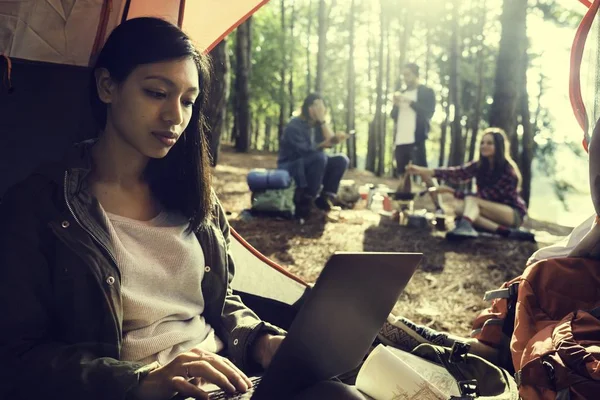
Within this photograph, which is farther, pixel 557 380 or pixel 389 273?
pixel 557 380

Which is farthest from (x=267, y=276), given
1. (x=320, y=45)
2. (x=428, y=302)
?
(x=320, y=45)

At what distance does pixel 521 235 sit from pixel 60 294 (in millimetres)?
5688

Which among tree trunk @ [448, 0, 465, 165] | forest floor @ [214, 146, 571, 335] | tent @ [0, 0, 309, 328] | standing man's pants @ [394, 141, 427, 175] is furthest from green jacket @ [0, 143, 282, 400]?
tree trunk @ [448, 0, 465, 165]

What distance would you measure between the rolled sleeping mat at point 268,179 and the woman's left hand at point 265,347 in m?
4.79

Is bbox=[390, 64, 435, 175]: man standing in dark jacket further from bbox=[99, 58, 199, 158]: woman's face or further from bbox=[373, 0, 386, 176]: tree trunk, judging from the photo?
bbox=[373, 0, 386, 176]: tree trunk

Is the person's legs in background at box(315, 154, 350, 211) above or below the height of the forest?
below

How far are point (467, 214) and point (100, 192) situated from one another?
5249 millimetres

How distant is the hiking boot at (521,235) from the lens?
6.27 meters

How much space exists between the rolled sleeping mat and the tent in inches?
154

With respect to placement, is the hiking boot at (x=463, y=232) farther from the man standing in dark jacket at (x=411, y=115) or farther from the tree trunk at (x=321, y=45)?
the tree trunk at (x=321, y=45)

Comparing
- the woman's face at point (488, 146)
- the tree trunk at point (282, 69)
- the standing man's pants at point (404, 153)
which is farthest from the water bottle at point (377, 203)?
the tree trunk at point (282, 69)

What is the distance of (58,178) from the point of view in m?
1.57

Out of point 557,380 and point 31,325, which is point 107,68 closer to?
point 31,325

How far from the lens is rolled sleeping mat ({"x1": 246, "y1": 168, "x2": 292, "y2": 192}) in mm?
6625
